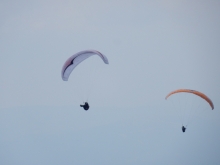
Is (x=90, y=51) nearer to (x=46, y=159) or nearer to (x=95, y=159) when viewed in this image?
(x=46, y=159)

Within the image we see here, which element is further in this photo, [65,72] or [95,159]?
[95,159]

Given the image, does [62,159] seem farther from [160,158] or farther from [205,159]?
[205,159]

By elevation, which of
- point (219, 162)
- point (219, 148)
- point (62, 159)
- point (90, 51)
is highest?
point (62, 159)

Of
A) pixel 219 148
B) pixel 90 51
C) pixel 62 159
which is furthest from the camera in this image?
pixel 219 148

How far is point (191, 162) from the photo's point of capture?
37844mm

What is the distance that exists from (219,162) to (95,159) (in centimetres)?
2392

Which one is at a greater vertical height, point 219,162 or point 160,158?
point 160,158

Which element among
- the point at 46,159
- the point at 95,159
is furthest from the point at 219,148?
the point at 46,159

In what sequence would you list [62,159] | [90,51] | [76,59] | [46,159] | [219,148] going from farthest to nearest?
[219,148], [62,159], [46,159], [76,59], [90,51]

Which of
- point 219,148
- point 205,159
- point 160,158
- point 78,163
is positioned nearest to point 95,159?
point 78,163

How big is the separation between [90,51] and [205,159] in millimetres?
37724

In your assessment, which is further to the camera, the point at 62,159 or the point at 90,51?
the point at 62,159

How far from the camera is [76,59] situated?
1030cm

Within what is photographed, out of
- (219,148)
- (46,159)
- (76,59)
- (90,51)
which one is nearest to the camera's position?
(90,51)
